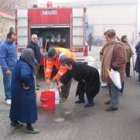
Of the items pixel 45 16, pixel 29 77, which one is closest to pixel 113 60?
pixel 29 77

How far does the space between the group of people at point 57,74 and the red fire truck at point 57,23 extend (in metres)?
3.99

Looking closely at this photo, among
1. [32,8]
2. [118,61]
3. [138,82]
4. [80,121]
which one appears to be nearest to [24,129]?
[80,121]

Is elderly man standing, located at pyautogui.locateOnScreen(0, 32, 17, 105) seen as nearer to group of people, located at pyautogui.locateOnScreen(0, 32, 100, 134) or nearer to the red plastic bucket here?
group of people, located at pyautogui.locateOnScreen(0, 32, 100, 134)

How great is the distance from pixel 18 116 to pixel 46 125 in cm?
74

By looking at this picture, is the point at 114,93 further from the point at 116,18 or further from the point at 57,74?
the point at 116,18

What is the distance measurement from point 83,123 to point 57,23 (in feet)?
20.8

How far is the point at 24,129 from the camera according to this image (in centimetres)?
639

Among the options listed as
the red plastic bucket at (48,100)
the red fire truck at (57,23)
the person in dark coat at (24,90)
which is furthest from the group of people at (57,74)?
the red fire truck at (57,23)

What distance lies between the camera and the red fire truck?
12.2 meters

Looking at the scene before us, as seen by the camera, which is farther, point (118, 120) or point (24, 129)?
point (118, 120)

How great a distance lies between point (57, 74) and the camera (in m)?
7.79

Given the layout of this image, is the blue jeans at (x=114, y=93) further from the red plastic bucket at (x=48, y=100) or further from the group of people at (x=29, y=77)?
the red plastic bucket at (x=48, y=100)

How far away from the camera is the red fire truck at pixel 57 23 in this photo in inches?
480

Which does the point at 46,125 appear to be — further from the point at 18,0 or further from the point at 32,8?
the point at 18,0
